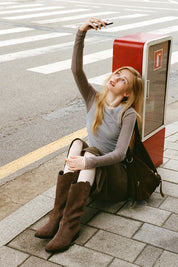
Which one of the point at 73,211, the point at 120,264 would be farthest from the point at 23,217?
the point at 120,264

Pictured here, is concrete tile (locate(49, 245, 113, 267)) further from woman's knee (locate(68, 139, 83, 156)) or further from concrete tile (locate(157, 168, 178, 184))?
concrete tile (locate(157, 168, 178, 184))

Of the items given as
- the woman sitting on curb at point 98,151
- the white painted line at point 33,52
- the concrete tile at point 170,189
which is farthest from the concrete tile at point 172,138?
the white painted line at point 33,52

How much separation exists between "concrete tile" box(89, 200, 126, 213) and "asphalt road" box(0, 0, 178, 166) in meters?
1.41

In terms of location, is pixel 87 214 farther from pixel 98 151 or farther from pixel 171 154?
pixel 171 154

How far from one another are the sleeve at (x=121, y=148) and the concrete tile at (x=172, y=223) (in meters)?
0.60

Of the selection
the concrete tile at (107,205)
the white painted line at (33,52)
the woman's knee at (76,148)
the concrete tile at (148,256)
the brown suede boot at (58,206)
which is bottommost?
the white painted line at (33,52)

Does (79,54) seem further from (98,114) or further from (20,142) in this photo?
(20,142)

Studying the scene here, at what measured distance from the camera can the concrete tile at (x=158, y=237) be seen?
303cm

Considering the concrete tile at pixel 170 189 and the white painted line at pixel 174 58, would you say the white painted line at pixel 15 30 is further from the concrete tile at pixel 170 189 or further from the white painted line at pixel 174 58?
the concrete tile at pixel 170 189

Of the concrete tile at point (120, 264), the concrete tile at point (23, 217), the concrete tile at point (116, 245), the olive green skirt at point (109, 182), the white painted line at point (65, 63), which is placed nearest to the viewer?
the concrete tile at point (120, 264)

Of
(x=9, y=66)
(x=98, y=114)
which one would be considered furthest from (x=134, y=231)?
(x=9, y=66)

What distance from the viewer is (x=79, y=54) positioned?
3.42 m

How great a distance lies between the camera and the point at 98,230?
3213 millimetres

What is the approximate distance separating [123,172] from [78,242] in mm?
711
